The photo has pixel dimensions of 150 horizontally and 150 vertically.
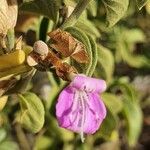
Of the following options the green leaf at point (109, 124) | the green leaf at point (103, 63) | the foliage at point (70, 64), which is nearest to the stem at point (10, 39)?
the foliage at point (70, 64)

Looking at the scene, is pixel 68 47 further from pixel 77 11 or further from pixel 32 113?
pixel 32 113

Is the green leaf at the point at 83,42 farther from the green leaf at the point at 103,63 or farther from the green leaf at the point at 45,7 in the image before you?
the green leaf at the point at 103,63

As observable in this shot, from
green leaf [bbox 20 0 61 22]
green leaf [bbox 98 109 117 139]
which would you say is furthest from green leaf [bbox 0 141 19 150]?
green leaf [bbox 20 0 61 22]

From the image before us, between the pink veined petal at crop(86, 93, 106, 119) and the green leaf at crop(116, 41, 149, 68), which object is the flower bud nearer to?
the pink veined petal at crop(86, 93, 106, 119)

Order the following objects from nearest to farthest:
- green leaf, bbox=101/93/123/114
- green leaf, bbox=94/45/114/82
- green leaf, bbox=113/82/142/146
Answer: green leaf, bbox=94/45/114/82 → green leaf, bbox=101/93/123/114 → green leaf, bbox=113/82/142/146

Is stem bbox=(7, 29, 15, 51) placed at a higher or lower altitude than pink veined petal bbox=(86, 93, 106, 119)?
higher

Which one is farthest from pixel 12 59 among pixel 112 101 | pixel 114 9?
pixel 112 101
